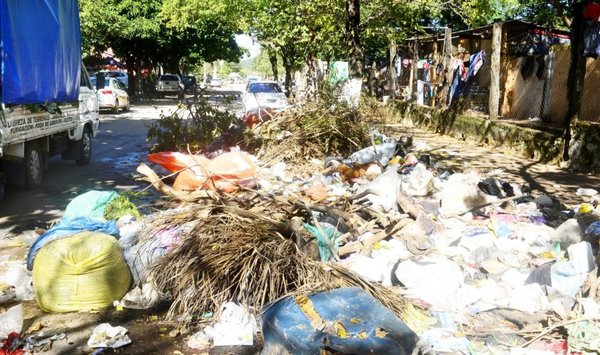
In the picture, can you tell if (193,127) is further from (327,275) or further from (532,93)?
(532,93)

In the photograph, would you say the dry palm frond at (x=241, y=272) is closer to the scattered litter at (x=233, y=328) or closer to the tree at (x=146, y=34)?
the scattered litter at (x=233, y=328)

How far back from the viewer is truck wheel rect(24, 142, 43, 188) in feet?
25.1

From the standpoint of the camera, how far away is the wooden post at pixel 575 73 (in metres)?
10.4

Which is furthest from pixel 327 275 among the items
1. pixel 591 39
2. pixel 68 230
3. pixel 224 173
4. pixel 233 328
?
pixel 591 39

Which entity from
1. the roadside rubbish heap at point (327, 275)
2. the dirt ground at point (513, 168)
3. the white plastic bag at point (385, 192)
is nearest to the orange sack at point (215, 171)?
the roadside rubbish heap at point (327, 275)

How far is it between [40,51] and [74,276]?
4473mm

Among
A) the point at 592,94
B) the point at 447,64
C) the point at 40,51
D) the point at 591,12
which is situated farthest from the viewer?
the point at 447,64

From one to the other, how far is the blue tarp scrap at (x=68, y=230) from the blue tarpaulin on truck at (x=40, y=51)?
7.62ft

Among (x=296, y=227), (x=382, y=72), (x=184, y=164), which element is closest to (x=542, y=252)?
(x=296, y=227)

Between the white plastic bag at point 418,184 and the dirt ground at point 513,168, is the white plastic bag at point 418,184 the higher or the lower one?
the higher one

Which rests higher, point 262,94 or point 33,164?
point 262,94

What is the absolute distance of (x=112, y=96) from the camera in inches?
864

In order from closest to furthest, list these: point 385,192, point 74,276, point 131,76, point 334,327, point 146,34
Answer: point 334,327, point 74,276, point 385,192, point 146,34, point 131,76

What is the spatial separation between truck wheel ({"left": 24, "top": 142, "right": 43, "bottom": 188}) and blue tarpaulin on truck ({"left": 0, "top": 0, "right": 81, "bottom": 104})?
0.68 metres
